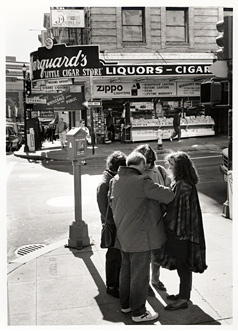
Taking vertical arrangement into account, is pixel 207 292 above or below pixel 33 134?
below

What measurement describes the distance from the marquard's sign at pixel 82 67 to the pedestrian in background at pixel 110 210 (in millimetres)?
13181

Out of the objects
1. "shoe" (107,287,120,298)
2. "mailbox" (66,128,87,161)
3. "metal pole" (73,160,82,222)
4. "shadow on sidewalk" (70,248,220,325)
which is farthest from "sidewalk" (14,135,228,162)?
"shadow on sidewalk" (70,248,220,325)

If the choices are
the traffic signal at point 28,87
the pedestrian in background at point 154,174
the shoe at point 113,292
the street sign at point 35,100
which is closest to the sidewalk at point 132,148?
the street sign at point 35,100

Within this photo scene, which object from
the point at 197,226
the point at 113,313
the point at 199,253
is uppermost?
the point at 197,226

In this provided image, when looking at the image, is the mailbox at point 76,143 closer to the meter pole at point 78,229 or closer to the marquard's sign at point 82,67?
the meter pole at point 78,229

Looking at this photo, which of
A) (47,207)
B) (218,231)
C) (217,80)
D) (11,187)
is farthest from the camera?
(11,187)

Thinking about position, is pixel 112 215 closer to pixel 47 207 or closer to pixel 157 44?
pixel 47 207

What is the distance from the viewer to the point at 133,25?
2195 centimetres

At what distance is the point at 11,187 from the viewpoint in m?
11.6

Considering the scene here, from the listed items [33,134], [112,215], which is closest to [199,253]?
[112,215]

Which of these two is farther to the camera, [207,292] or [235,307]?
[207,292]

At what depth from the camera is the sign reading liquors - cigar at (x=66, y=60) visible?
1770 cm

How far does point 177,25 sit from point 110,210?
65.0 feet

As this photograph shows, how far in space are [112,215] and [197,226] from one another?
90cm
